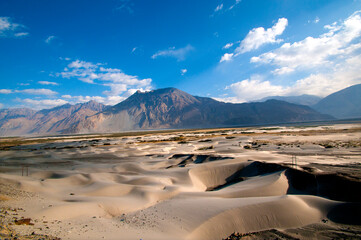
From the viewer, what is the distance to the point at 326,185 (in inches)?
368

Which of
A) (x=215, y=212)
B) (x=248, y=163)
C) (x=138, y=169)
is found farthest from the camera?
(x=138, y=169)

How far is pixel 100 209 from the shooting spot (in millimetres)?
7969

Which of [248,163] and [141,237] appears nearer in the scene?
[141,237]

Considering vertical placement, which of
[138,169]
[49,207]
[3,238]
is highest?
[3,238]

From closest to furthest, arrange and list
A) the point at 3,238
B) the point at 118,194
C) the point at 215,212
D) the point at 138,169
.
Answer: the point at 3,238, the point at 215,212, the point at 118,194, the point at 138,169

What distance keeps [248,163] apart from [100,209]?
1252 cm

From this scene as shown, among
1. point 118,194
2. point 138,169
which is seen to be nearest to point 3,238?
point 118,194

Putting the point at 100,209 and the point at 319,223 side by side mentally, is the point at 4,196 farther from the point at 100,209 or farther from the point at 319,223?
the point at 319,223

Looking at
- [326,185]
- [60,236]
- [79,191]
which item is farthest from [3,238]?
[326,185]

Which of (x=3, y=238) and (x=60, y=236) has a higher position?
(x=3, y=238)

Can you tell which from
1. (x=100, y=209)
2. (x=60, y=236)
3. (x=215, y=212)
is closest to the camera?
(x=60, y=236)

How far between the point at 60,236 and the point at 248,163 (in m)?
14.4

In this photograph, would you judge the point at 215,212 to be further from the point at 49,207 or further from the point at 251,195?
the point at 49,207

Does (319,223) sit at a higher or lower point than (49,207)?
lower
